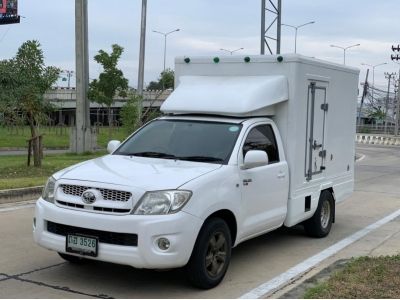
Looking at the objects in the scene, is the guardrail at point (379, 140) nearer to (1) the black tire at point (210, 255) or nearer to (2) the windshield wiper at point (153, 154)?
(2) the windshield wiper at point (153, 154)

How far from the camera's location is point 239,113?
22.4 ft

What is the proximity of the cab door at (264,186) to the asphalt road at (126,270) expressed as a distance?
50cm

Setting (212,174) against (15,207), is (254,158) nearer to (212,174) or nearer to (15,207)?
(212,174)

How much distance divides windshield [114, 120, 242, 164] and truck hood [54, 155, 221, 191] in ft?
0.69

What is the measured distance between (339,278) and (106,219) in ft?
7.70

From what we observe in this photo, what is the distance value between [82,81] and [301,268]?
2022 cm

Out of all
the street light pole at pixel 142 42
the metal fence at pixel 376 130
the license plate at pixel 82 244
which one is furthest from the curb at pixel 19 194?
the metal fence at pixel 376 130

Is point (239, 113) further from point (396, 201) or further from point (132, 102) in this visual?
point (132, 102)

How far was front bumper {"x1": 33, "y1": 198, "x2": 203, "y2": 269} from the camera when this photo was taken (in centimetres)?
529

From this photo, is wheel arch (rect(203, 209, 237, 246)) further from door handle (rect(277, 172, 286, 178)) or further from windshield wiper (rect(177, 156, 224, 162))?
door handle (rect(277, 172, 286, 178))

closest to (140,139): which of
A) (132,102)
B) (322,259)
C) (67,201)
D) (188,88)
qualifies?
(188,88)

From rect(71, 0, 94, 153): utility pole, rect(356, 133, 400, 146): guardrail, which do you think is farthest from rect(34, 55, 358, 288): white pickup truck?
rect(356, 133, 400, 146): guardrail

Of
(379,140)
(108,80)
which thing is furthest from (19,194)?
(379,140)

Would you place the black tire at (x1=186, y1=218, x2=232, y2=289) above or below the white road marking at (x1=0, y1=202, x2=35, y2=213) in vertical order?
above
